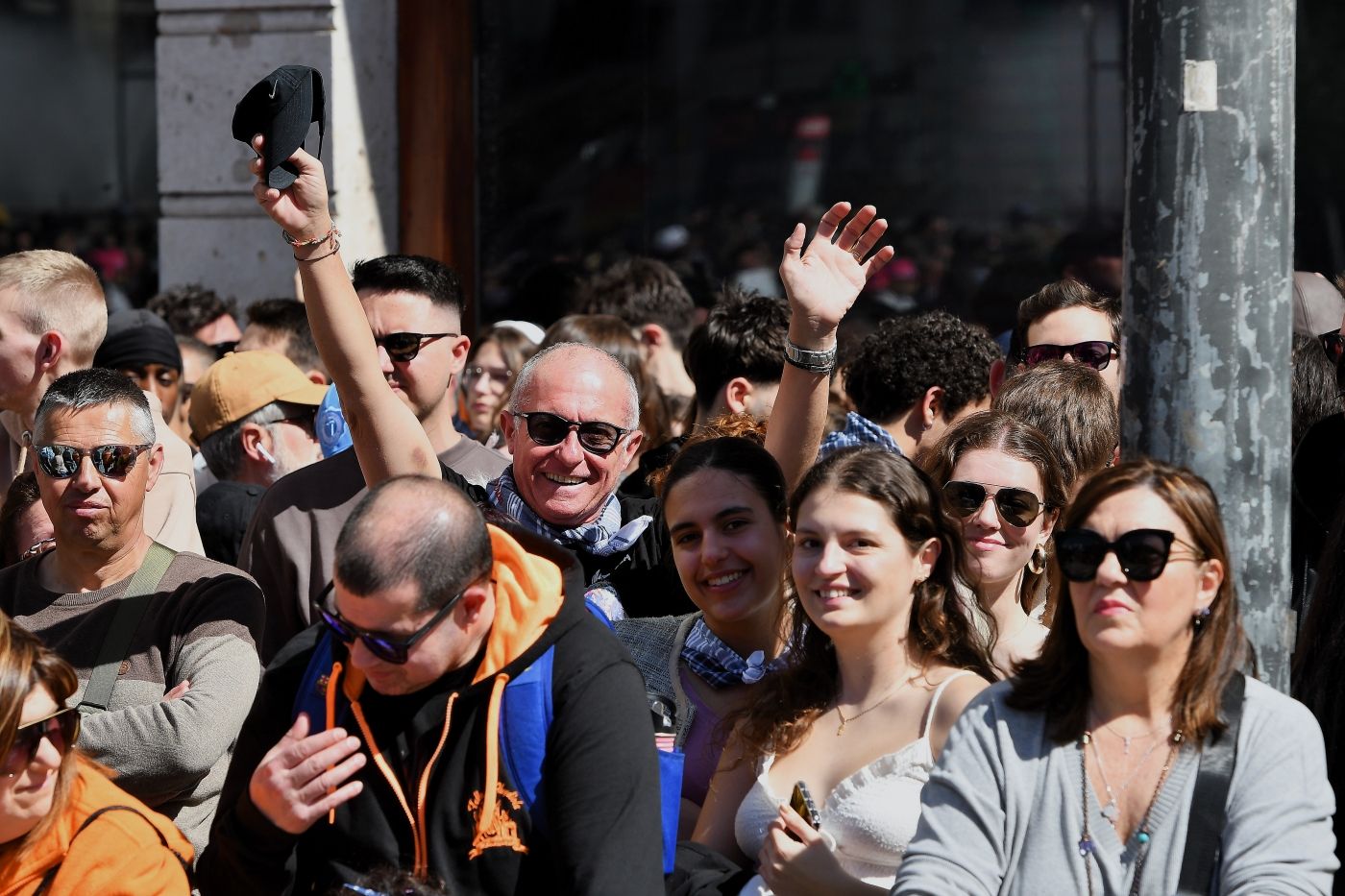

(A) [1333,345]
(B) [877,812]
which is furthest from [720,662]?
(A) [1333,345]

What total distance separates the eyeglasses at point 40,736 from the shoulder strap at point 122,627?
0.73 meters

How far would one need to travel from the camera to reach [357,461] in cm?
416

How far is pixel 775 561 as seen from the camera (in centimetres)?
367

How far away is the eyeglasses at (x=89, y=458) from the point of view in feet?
12.9

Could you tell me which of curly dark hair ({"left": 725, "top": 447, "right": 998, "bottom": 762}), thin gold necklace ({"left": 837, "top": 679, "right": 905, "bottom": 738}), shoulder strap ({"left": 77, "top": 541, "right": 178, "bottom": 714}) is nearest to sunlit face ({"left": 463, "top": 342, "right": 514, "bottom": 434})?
shoulder strap ({"left": 77, "top": 541, "right": 178, "bottom": 714})

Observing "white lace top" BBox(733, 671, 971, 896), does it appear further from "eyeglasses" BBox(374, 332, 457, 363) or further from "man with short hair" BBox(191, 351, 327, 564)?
"man with short hair" BBox(191, 351, 327, 564)

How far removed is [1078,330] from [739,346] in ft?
3.42

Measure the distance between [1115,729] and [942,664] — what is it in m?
0.56

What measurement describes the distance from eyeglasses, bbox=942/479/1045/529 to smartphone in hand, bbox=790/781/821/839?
2.97ft

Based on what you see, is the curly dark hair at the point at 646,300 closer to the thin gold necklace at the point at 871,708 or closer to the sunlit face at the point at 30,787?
the thin gold necklace at the point at 871,708

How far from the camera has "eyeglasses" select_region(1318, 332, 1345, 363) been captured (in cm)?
445

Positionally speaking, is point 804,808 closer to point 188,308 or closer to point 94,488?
point 94,488

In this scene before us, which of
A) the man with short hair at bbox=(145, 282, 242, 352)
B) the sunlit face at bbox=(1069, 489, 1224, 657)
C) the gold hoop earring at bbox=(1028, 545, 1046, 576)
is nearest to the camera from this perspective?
the sunlit face at bbox=(1069, 489, 1224, 657)

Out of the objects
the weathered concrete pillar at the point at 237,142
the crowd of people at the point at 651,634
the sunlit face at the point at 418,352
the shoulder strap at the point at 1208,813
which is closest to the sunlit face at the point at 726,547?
the crowd of people at the point at 651,634
